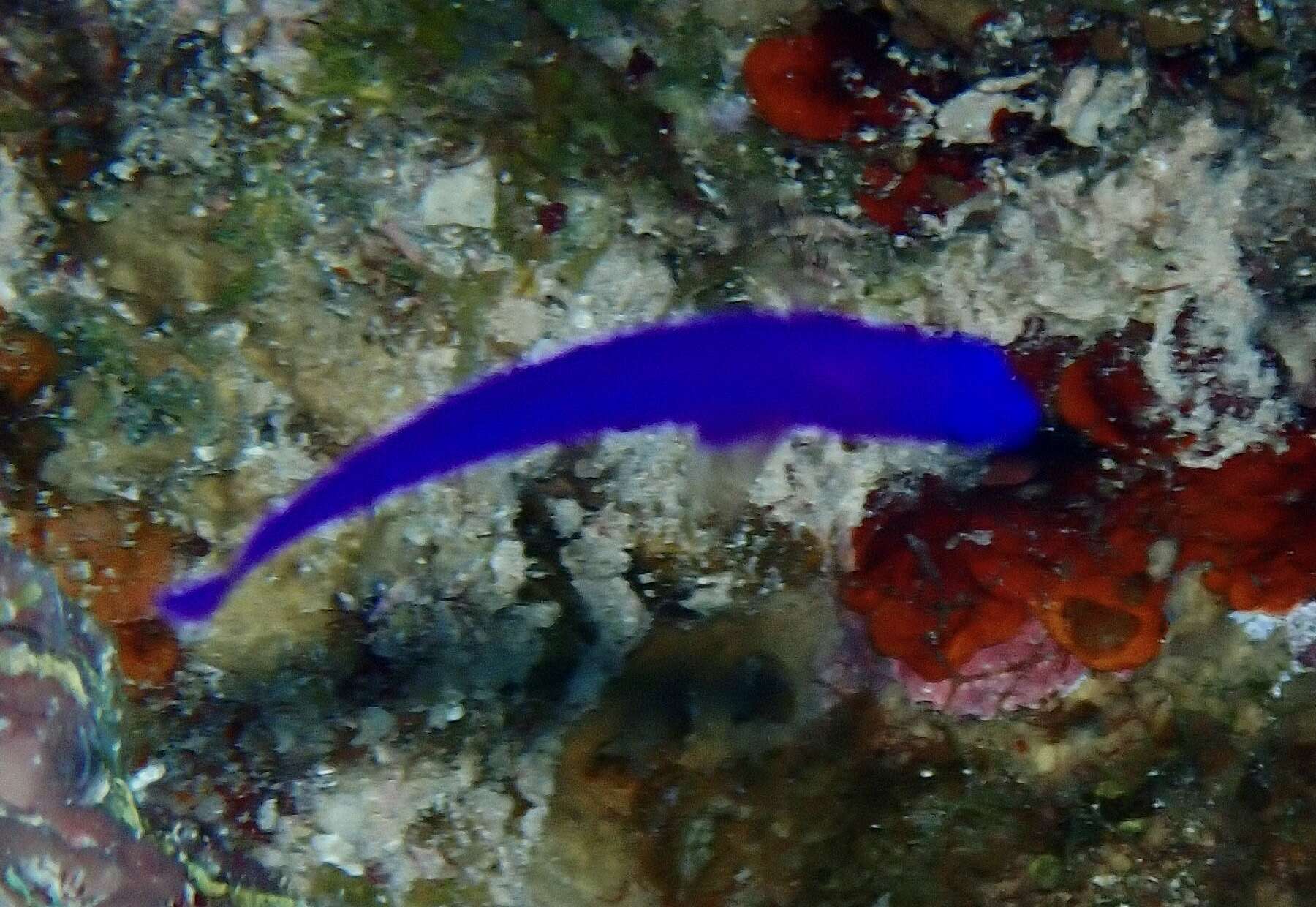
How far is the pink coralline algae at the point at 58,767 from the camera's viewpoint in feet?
6.47

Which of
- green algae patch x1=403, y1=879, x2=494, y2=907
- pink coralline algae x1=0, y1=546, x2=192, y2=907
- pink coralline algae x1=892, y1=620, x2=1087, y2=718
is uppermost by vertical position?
pink coralline algae x1=892, y1=620, x2=1087, y2=718

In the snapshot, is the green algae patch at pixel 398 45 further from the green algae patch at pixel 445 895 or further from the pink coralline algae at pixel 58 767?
the green algae patch at pixel 445 895

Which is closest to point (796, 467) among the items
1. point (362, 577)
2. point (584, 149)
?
point (584, 149)

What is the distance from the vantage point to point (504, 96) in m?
2.72

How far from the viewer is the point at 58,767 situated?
→ 2.04 metres

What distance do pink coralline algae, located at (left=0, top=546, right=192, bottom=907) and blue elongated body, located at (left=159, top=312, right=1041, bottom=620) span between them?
Result: 2.63 feet

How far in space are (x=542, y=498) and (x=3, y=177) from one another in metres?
1.61

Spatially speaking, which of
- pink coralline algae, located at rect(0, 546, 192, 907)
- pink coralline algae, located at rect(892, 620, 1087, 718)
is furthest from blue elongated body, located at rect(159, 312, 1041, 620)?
pink coralline algae, located at rect(892, 620, 1087, 718)

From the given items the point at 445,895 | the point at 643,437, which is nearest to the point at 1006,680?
the point at 643,437

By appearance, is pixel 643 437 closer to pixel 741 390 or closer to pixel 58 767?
pixel 741 390

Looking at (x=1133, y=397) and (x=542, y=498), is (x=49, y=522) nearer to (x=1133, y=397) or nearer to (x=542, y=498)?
(x=542, y=498)

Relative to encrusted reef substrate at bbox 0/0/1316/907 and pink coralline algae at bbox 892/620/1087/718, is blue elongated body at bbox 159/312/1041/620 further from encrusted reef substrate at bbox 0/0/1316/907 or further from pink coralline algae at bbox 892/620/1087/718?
pink coralline algae at bbox 892/620/1087/718

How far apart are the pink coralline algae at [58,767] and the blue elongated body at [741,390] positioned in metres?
0.80

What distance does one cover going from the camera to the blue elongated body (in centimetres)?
239
